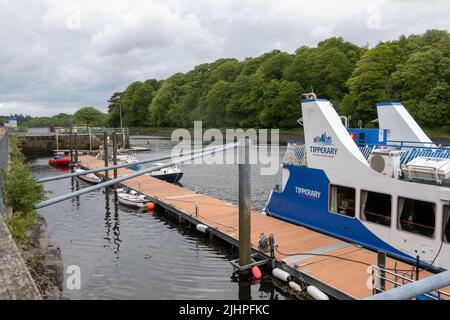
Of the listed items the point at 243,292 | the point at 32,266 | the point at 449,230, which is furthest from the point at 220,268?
the point at 449,230

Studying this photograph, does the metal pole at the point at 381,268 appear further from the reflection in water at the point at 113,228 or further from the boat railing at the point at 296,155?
the reflection in water at the point at 113,228

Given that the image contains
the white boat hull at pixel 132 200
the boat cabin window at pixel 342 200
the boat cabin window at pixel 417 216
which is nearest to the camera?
the boat cabin window at pixel 417 216

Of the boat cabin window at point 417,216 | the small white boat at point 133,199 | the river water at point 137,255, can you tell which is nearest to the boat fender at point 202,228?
the river water at point 137,255

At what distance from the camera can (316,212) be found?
638 inches

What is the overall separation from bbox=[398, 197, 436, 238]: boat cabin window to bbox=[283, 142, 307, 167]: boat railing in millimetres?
5253

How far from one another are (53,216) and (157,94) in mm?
111400

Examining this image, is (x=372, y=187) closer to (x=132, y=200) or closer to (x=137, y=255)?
(x=137, y=255)

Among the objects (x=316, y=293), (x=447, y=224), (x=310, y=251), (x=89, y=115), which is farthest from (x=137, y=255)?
(x=89, y=115)

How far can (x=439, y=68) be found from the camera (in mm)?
62000

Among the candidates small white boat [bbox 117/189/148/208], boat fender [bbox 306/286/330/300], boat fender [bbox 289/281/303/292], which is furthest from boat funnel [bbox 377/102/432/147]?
small white boat [bbox 117/189/148/208]

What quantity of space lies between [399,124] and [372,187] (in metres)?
5.61

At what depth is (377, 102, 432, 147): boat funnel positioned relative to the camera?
681 inches

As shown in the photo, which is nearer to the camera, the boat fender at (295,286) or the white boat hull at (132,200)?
the boat fender at (295,286)

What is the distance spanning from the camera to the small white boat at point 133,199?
25.8 metres
